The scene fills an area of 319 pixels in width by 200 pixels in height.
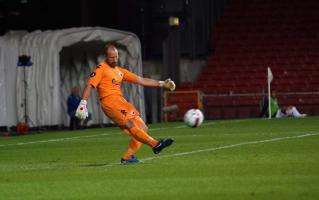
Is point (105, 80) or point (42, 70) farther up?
point (105, 80)

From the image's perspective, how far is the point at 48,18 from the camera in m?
48.5

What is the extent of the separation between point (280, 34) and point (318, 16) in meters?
2.06

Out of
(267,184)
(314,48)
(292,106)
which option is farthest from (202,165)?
(314,48)

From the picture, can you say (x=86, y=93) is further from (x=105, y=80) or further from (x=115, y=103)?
(x=115, y=103)

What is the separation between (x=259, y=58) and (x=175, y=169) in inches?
1220

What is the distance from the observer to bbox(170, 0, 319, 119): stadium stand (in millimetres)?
44969

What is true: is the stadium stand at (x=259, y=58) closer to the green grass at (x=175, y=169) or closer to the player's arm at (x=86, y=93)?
the green grass at (x=175, y=169)

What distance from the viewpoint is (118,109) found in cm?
1912

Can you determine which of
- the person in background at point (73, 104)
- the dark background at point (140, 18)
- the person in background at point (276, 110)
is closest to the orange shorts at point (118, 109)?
the person in background at point (73, 104)

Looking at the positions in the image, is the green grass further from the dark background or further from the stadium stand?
the dark background

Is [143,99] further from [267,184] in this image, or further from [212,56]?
[267,184]

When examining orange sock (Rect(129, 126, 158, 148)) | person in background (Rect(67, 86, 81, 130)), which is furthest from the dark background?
orange sock (Rect(129, 126, 158, 148))

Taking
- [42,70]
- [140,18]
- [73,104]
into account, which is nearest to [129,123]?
[42,70]

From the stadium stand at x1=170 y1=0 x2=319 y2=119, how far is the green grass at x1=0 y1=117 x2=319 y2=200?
15917mm
